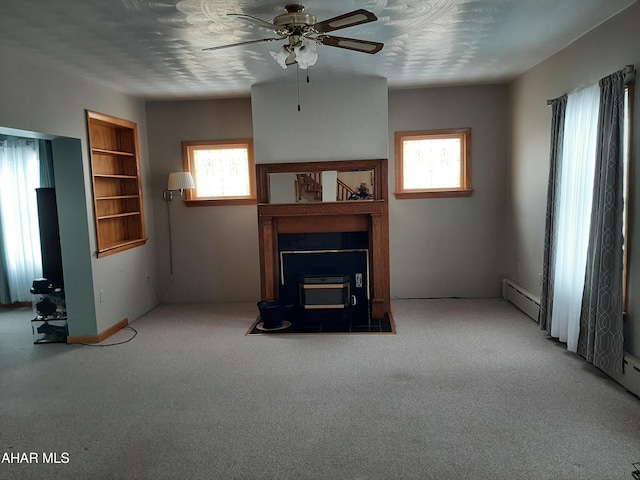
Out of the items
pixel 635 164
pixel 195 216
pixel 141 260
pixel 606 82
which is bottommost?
pixel 141 260

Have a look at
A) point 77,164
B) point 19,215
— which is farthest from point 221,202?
point 19,215

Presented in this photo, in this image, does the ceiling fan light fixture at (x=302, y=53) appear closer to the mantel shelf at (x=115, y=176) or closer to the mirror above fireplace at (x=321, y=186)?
the mirror above fireplace at (x=321, y=186)

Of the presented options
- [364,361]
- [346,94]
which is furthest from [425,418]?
[346,94]

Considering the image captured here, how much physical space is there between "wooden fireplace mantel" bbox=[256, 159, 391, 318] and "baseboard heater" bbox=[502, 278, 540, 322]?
4.65ft

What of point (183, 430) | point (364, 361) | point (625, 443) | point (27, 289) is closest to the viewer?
point (625, 443)

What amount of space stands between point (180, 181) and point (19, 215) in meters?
2.16

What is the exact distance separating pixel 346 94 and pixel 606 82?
2.49 metres

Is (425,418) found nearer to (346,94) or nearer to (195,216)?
(346,94)

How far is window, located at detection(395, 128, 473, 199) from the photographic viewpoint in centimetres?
576

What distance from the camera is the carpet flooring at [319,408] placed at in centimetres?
251

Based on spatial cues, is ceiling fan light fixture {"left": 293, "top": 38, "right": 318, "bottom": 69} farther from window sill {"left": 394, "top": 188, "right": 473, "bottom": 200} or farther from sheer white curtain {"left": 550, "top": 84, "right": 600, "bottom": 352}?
window sill {"left": 394, "top": 188, "right": 473, "bottom": 200}

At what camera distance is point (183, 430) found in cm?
290

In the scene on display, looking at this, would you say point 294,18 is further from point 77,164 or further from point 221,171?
point 221,171

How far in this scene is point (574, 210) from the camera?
3820 mm
